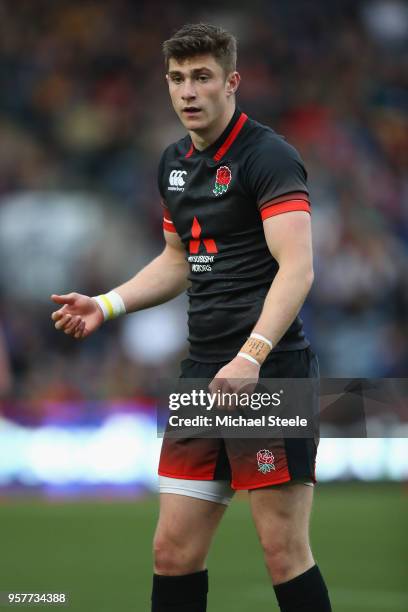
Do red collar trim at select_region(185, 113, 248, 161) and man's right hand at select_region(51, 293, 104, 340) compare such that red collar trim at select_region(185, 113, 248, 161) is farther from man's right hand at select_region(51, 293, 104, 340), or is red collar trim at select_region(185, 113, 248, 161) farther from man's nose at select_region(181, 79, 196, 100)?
man's right hand at select_region(51, 293, 104, 340)

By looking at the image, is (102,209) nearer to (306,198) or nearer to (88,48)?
(88,48)

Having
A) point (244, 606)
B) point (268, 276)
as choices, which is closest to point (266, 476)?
point (268, 276)

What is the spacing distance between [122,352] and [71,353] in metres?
0.55

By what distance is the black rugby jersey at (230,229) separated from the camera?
3.71m

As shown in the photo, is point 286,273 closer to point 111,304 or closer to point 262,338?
point 262,338

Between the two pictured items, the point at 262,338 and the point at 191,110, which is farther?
the point at 191,110

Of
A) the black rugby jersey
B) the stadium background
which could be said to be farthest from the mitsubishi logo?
the stadium background

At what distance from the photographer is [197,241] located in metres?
3.89

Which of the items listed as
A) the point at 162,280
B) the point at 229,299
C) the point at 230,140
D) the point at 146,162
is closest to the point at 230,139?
the point at 230,140

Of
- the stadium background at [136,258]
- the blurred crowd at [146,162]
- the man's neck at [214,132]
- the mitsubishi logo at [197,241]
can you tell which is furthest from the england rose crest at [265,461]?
the blurred crowd at [146,162]

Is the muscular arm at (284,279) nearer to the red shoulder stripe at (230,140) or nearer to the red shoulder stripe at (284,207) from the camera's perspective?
the red shoulder stripe at (284,207)

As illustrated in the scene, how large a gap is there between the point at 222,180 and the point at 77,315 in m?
0.69

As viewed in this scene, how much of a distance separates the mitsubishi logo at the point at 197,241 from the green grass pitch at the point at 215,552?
83.4 inches

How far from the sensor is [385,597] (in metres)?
5.75
